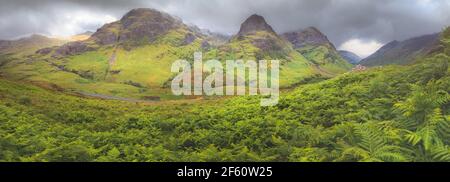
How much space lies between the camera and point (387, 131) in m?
8.66

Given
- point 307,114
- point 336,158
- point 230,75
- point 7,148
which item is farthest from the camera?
point 230,75

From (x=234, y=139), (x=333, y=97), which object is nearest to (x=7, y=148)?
(x=234, y=139)

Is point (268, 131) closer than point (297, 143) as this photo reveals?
No

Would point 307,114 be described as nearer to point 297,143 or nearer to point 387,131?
point 297,143

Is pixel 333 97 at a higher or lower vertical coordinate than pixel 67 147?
higher

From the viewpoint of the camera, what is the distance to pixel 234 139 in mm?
12648

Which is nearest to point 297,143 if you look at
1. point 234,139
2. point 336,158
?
point 336,158
